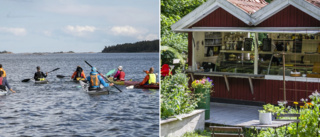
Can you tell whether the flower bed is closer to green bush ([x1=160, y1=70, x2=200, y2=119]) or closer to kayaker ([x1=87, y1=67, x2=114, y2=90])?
green bush ([x1=160, y1=70, x2=200, y2=119])

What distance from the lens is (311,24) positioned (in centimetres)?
1004

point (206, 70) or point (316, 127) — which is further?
point (206, 70)

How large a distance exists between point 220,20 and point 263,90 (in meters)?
1.82

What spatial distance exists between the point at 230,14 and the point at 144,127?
11.0 metres

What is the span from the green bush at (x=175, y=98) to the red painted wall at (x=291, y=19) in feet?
9.47

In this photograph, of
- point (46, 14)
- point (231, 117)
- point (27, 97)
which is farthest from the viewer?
point (46, 14)

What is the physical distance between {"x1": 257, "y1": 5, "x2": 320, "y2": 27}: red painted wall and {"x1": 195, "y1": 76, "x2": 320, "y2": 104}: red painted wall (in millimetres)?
1186

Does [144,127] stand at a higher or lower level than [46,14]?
lower

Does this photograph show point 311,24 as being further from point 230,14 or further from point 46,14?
point 46,14

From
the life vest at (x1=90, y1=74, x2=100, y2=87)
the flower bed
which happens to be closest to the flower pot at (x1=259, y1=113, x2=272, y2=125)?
the flower bed

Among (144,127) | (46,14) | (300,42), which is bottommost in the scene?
(144,127)

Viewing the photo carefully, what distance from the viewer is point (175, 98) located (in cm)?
768

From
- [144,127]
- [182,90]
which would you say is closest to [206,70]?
[182,90]

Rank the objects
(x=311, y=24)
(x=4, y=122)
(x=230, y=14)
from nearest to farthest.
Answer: (x=311, y=24)
(x=230, y=14)
(x=4, y=122)
